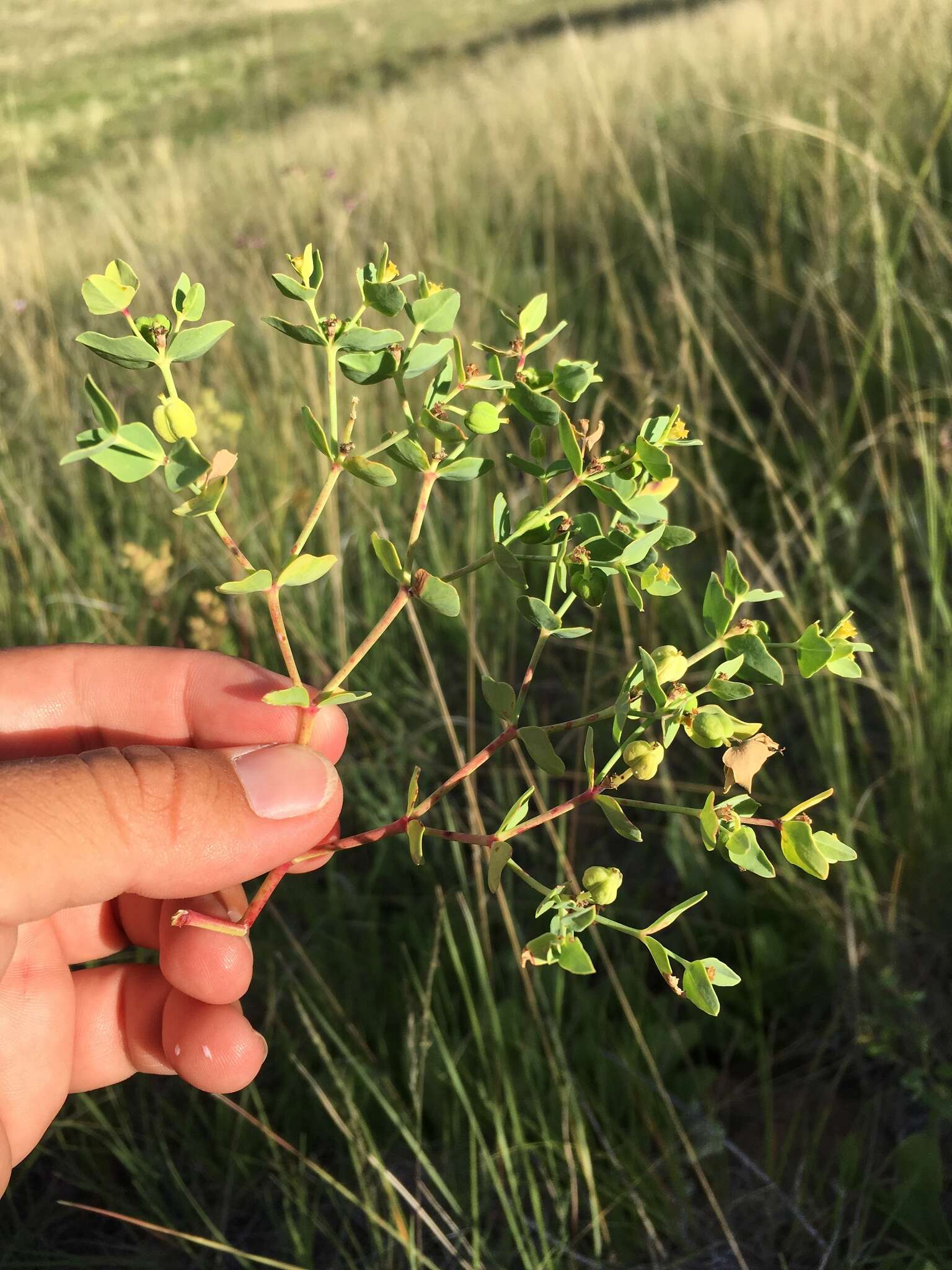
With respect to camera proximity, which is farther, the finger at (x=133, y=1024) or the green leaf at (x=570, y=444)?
the finger at (x=133, y=1024)

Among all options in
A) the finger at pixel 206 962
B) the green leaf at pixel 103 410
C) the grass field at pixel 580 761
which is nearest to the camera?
the green leaf at pixel 103 410

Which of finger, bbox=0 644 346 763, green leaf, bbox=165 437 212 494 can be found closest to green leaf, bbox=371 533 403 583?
green leaf, bbox=165 437 212 494

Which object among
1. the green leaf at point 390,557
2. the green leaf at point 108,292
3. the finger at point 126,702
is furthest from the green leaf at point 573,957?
the finger at point 126,702

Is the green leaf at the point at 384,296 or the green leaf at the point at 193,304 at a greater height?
the green leaf at the point at 193,304

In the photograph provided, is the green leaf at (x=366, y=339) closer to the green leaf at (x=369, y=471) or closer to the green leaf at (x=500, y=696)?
the green leaf at (x=369, y=471)

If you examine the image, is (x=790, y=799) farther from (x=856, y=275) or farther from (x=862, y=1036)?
(x=856, y=275)

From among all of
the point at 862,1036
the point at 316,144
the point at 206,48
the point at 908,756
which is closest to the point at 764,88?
the point at 316,144

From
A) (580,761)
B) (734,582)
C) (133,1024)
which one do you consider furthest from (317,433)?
(580,761)
